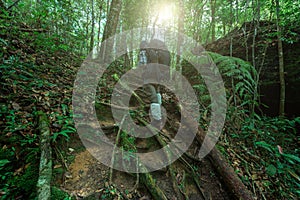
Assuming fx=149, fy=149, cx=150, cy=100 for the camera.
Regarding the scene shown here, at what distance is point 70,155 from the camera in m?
2.14

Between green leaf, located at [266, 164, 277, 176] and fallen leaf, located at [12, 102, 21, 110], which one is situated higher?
fallen leaf, located at [12, 102, 21, 110]

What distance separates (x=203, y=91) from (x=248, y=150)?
7.19 ft

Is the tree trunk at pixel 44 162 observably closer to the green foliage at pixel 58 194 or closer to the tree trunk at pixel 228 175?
the green foliage at pixel 58 194

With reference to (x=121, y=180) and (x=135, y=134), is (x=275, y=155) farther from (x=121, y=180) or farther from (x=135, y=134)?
(x=121, y=180)

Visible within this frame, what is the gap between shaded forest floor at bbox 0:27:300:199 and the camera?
1762 millimetres

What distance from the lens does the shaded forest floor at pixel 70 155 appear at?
5.78 ft

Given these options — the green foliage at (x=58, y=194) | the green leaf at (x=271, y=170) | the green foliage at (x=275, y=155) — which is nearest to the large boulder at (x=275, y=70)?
the green foliage at (x=275, y=155)

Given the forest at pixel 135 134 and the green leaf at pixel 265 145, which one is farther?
the green leaf at pixel 265 145

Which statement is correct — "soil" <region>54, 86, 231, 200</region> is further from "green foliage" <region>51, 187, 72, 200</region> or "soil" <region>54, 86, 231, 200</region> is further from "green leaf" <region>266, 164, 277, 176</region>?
"green leaf" <region>266, 164, 277, 176</region>

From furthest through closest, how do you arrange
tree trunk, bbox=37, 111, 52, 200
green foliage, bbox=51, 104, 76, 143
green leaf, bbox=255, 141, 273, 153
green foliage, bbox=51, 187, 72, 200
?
green leaf, bbox=255, 141, 273, 153
green foliage, bbox=51, 104, 76, 143
green foliage, bbox=51, 187, 72, 200
tree trunk, bbox=37, 111, 52, 200

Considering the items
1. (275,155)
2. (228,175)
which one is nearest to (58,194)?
(228,175)

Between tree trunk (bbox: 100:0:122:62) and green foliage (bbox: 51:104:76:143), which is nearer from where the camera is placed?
green foliage (bbox: 51:104:76:143)

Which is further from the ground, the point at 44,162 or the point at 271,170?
the point at 44,162

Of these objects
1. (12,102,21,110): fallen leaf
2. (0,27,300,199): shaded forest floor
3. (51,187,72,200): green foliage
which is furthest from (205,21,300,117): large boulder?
(12,102,21,110): fallen leaf
